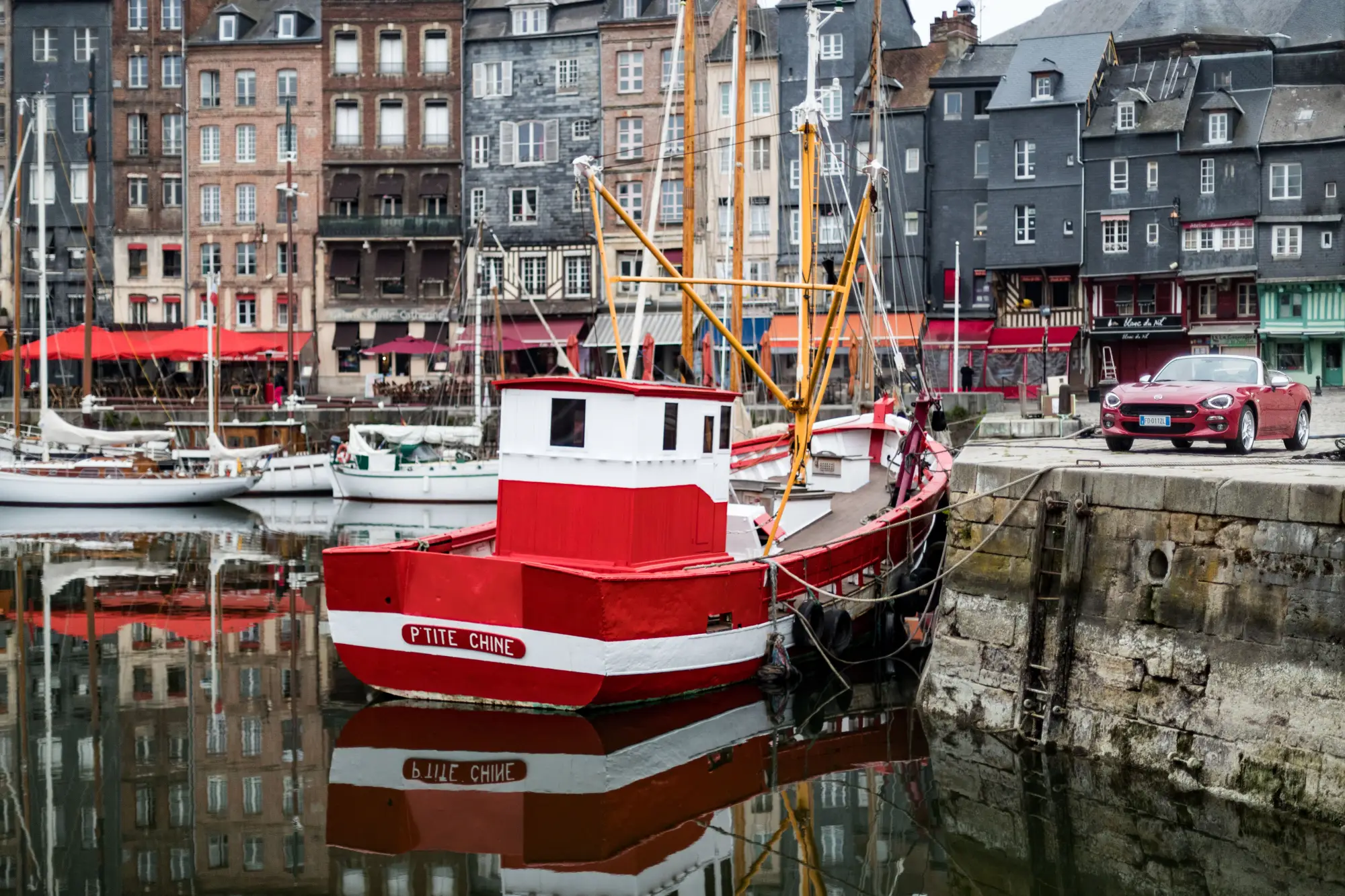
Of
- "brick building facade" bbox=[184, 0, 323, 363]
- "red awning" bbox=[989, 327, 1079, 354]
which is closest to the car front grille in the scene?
"red awning" bbox=[989, 327, 1079, 354]

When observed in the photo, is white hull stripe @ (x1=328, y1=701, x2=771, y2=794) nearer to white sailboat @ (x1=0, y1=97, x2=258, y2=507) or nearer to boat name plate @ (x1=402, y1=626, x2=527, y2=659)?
boat name plate @ (x1=402, y1=626, x2=527, y2=659)

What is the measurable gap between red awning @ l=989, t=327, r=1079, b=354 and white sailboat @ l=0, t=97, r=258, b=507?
27323mm

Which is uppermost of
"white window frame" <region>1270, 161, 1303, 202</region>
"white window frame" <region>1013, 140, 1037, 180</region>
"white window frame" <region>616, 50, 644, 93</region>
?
"white window frame" <region>616, 50, 644, 93</region>

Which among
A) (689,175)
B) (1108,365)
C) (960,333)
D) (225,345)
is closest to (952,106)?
(960,333)

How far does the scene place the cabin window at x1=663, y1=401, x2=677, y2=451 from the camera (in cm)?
1678

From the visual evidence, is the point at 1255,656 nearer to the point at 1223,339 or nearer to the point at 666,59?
the point at 1223,339

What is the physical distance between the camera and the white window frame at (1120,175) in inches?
2290

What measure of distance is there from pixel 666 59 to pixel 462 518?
28.5 m

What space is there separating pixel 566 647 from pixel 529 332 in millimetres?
46722

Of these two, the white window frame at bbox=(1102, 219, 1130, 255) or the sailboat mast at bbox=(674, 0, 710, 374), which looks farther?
the white window frame at bbox=(1102, 219, 1130, 255)

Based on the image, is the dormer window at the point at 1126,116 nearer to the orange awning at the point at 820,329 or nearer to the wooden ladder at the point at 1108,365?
the wooden ladder at the point at 1108,365

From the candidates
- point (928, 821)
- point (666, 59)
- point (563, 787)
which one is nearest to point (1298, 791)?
point (928, 821)

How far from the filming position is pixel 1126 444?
20.0 meters

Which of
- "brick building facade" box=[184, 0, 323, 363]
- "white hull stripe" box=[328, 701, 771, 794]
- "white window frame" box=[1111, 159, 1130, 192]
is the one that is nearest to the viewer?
"white hull stripe" box=[328, 701, 771, 794]
